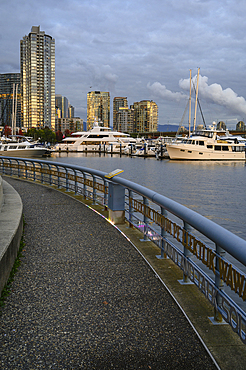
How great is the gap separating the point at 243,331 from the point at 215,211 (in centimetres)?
1861

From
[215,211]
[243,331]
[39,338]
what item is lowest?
[215,211]

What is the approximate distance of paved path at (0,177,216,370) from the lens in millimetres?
2865

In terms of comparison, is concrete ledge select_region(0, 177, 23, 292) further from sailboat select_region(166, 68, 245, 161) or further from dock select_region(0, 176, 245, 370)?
sailboat select_region(166, 68, 245, 161)

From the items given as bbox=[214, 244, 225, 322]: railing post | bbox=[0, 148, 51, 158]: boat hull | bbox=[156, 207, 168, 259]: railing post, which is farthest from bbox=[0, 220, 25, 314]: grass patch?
bbox=[0, 148, 51, 158]: boat hull

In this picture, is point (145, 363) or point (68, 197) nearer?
point (145, 363)

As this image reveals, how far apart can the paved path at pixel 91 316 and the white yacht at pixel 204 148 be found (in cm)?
7213

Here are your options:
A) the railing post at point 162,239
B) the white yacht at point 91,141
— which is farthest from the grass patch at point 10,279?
the white yacht at point 91,141

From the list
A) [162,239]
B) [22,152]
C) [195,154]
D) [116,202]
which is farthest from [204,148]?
[162,239]

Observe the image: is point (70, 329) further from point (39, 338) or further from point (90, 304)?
point (90, 304)

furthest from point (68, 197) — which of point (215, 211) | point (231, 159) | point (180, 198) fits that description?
point (231, 159)

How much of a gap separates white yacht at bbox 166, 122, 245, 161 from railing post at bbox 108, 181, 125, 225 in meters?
70.0

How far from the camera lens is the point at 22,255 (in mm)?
5516

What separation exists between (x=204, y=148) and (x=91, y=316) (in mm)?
76044

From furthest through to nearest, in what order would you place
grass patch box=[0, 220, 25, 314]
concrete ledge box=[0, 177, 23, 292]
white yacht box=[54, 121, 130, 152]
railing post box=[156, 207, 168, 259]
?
white yacht box=[54, 121, 130, 152] < railing post box=[156, 207, 168, 259] < concrete ledge box=[0, 177, 23, 292] < grass patch box=[0, 220, 25, 314]
